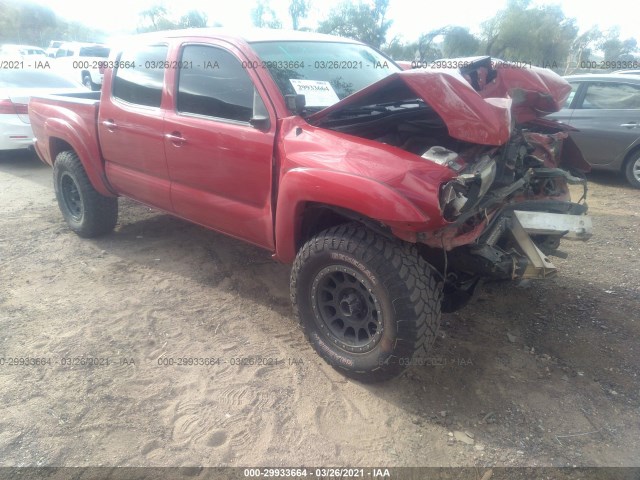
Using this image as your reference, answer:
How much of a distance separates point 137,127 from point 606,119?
6360mm

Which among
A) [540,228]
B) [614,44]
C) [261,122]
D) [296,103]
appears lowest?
[540,228]

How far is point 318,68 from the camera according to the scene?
3365 mm

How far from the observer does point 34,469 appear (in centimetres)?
225

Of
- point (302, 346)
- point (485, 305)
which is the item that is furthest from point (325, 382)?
point (485, 305)

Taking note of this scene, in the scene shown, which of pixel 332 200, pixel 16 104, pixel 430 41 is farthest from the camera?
pixel 430 41

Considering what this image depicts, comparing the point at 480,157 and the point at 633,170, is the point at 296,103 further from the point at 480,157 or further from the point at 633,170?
the point at 633,170

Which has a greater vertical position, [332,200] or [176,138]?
[176,138]

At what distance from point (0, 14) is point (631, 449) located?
5158cm

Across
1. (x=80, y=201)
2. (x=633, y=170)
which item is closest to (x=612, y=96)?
(x=633, y=170)

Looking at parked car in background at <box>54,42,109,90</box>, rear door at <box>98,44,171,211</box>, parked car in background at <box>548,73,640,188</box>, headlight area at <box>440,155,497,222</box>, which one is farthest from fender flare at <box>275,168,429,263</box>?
parked car in background at <box>54,42,109,90</box>

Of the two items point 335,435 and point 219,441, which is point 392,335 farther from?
point 219,441

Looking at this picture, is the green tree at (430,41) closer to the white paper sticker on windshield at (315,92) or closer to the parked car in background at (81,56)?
the parked car in background at (81,56)

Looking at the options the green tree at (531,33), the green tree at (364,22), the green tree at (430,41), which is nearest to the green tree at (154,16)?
the green tree at (364,22)

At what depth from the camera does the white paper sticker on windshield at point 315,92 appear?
307 cm
